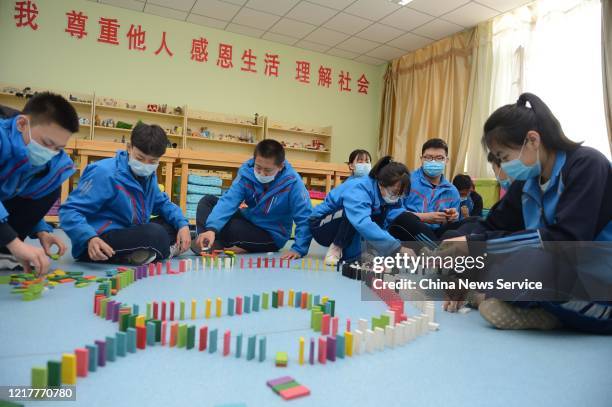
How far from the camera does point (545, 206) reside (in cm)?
156

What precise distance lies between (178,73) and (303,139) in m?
2.04

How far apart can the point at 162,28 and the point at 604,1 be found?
4.92 m

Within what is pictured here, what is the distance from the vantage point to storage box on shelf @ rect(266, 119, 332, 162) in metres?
6.23

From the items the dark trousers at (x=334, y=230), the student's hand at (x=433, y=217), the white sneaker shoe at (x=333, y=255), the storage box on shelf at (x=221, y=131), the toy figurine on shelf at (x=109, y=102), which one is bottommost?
the white sneaker shoe at (x=333, y=255)

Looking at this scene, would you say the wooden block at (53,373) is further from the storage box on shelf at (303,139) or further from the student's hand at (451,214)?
the storage box on shelf at (303,139)

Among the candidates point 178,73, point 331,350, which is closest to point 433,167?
point 331,350

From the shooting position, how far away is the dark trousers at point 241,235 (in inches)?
117

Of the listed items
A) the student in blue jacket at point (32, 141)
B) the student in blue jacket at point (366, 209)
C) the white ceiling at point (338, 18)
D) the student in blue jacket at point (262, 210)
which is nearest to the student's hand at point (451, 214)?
the student in blue jacket at point (366, 209)

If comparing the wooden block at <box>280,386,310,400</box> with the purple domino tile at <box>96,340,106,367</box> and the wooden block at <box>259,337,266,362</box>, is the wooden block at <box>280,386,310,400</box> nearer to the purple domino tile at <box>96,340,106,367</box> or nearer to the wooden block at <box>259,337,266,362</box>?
the wooden block at <box>259,337,266,362</box>

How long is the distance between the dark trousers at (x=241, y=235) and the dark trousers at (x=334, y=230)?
0.38m

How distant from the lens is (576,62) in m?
4.16

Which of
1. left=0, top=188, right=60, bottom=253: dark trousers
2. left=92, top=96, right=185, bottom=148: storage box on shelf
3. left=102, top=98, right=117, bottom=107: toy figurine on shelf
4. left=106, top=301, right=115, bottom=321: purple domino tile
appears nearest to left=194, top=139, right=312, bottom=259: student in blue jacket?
left=0, top=188, right=60, bottom=253: dark trousers

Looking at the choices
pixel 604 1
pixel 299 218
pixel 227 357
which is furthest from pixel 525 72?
pixel 227 357

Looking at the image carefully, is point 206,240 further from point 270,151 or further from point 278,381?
point 278,381
